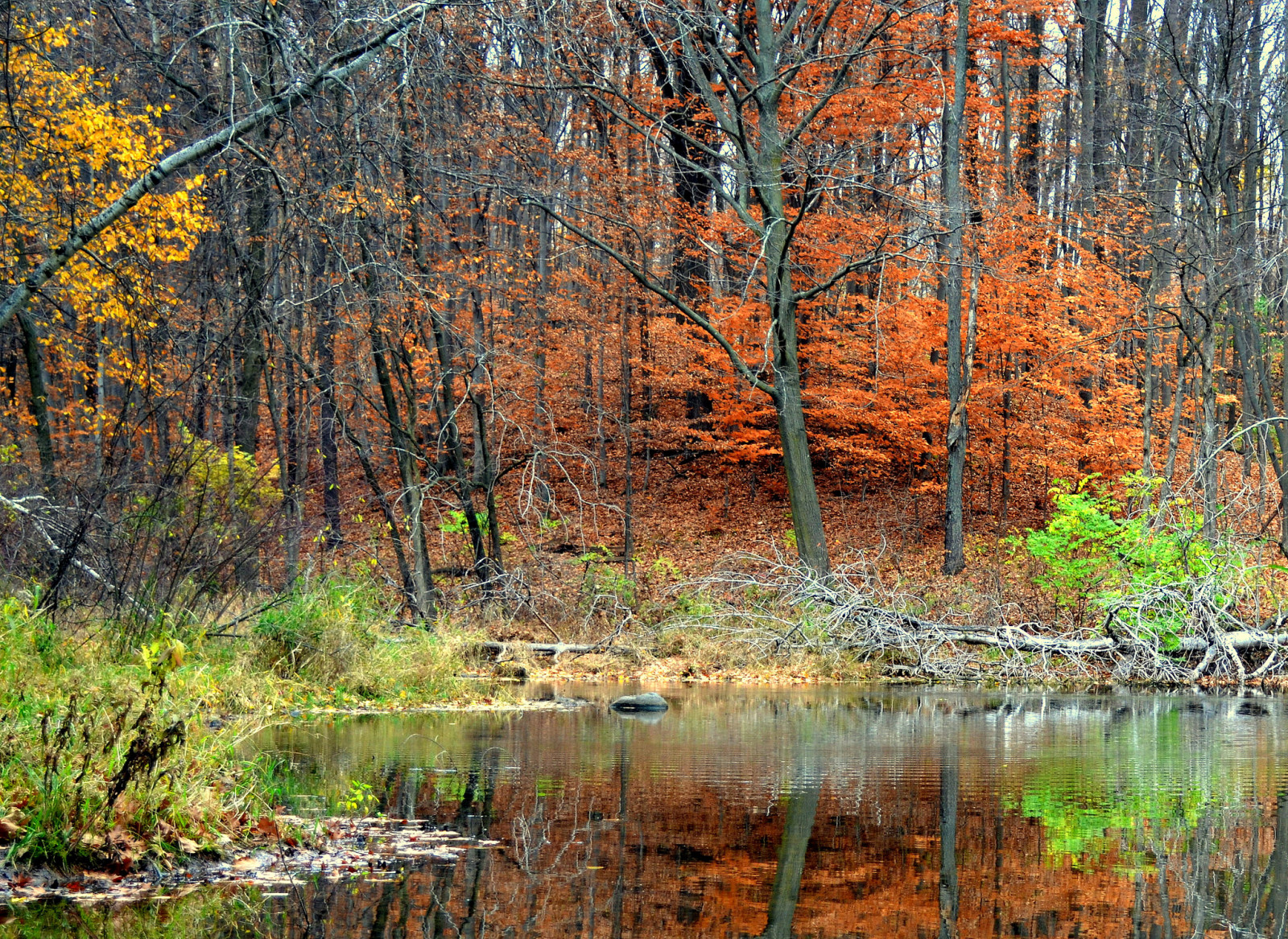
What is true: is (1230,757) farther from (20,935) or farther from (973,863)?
(20,935)

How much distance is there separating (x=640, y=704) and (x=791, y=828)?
6459mm

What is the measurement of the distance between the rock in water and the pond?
972 millimetres

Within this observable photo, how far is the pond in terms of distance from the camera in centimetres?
473

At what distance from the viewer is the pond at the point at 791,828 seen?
4.73 meters

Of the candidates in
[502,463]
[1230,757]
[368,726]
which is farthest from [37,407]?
[1230,757]

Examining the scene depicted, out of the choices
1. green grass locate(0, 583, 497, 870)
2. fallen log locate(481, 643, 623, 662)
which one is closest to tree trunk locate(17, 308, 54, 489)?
fallen log locate(481, 643, 623, 662)

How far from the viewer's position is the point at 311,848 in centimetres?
601

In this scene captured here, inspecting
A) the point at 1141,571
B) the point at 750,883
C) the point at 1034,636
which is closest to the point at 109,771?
the point at 750,883

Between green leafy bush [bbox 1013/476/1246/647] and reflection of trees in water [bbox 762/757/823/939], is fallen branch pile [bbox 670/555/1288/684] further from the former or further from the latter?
reflection of trees in water [bbox 762/757/823/939]

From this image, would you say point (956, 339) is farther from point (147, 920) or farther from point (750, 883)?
point (147, 920)

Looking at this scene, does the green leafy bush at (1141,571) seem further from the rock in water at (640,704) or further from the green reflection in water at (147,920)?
the green reflection in water at (147,920)

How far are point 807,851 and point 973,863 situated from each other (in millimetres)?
746

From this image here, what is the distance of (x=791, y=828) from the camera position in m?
6.61

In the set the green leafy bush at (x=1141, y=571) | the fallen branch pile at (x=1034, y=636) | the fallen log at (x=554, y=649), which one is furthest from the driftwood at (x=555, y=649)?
the green leafy bush at (x=1141, y=571)
